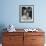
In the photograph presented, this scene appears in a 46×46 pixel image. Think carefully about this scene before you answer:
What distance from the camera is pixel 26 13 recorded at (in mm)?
4094

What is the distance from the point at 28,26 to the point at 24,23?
0.16 m

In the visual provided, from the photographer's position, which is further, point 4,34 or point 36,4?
point 36,4

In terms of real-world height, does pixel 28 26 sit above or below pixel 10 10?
below

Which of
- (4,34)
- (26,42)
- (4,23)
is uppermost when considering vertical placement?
(4,23)

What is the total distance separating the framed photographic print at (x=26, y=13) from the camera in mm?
4066

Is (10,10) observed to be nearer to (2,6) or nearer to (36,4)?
(2,6)

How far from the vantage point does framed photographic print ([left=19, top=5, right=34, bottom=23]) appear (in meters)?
4.07

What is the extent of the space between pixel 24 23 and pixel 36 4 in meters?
0.73

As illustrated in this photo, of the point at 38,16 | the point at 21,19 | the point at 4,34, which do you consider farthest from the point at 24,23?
the point at 4,34

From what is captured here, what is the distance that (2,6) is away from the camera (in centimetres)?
407

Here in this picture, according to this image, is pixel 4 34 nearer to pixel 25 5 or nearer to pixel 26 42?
pixel 26 42

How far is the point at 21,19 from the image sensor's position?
409 cm

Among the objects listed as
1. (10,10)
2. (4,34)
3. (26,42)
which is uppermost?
(10,10)

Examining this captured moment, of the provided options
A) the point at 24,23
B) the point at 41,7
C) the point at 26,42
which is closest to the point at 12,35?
the point at 26,42
